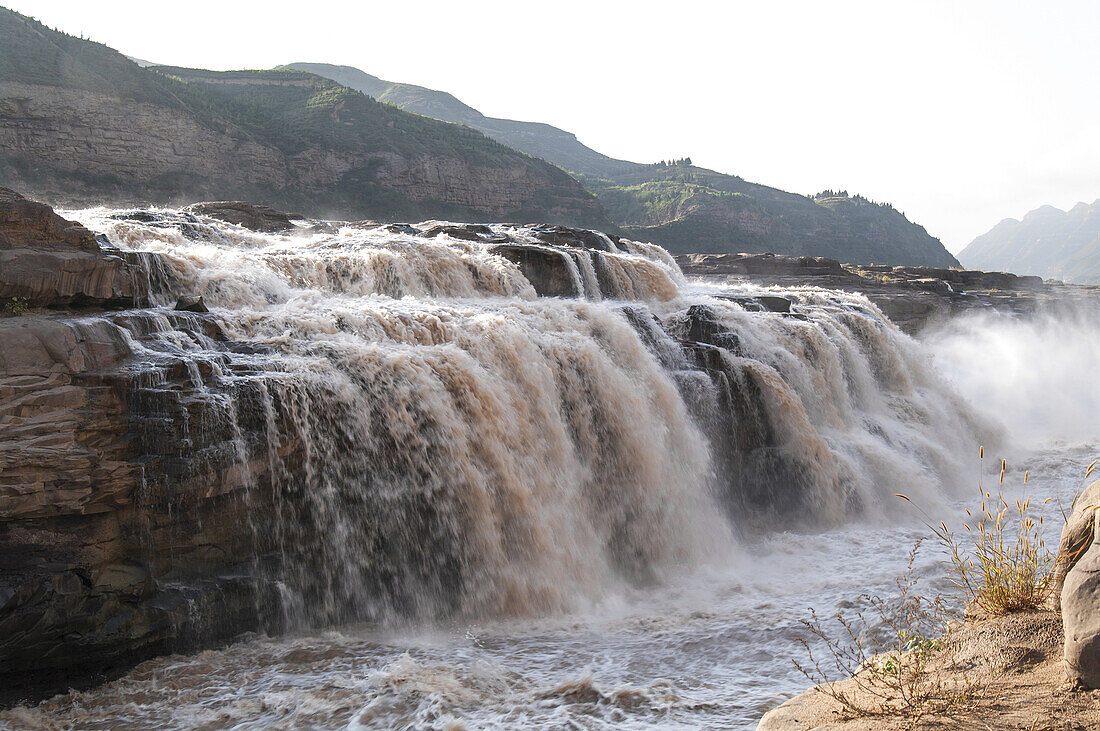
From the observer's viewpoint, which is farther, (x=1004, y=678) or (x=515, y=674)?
(x=515, y=674)

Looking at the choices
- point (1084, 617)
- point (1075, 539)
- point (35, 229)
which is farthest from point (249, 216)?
point (1084, 617)

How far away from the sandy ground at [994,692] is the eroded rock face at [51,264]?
6814mm

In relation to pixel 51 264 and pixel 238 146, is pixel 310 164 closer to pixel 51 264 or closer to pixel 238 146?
pixel 238 146

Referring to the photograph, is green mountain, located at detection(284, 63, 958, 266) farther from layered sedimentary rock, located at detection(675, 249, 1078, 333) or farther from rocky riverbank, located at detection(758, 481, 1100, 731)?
rocky riverbank, located at detection(758, 481, 1100, 731)

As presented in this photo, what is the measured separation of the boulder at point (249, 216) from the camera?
1731 centimetres

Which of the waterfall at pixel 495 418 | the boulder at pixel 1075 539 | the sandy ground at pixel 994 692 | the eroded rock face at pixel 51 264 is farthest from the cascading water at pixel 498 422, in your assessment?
the boulder at pixel 1075 539

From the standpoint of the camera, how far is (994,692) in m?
2.95

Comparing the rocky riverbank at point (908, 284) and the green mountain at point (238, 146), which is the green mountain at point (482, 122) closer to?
the green mountain at point (238, 146)

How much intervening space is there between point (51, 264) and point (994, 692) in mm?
7702

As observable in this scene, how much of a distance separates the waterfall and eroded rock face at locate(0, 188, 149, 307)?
0.67 m

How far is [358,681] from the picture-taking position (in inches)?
202

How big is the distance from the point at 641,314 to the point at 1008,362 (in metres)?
15.5

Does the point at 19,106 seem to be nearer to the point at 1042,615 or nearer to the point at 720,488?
the point at 720,488

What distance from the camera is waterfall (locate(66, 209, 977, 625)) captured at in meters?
6.56
